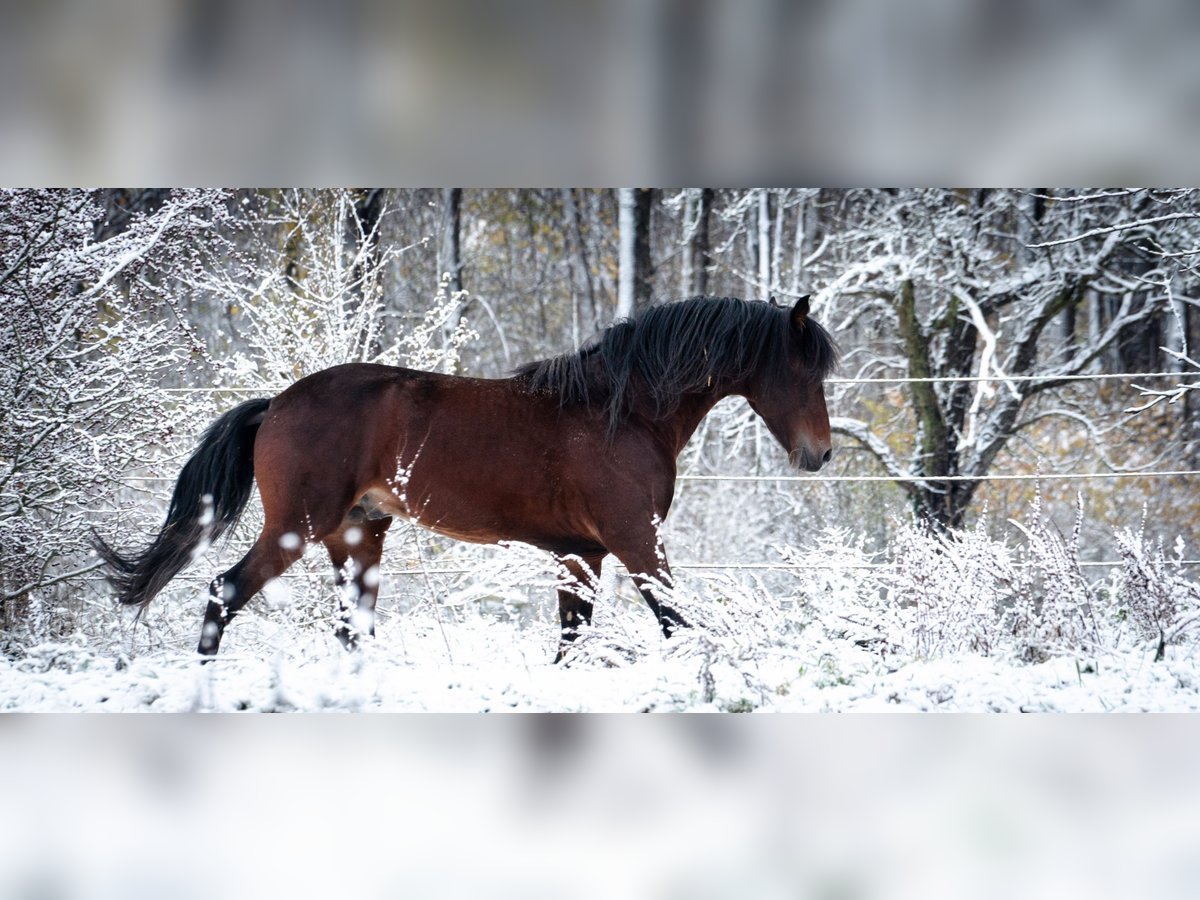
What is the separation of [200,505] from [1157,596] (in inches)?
173

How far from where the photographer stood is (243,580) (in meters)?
4.48

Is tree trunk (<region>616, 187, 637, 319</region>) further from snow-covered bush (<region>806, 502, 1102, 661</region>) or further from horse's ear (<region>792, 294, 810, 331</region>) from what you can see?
snow-covered bush (<region>806, 502, 1102, 661</region>)

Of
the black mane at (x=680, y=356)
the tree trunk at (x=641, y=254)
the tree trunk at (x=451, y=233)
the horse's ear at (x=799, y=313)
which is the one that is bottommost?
the black mane at (x=680, y=356)

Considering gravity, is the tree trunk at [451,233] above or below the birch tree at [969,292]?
above

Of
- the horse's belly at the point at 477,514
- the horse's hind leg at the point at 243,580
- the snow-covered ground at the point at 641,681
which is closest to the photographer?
the snow-covered ground at the point at 641,681

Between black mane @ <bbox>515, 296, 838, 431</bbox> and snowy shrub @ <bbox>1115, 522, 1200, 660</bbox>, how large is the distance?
1.64 meters

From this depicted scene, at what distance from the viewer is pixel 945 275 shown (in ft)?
26.9

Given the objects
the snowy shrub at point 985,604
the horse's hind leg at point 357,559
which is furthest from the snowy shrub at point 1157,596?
the horse's hind leg at point 357,559

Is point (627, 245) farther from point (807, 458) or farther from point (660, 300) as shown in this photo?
point (807, 458)

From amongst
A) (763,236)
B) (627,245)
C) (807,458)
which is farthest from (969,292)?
(807,458)

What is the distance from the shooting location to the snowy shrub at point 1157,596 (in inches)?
186
